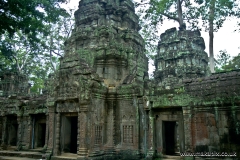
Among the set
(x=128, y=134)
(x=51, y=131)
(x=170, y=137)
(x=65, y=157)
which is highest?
(x=51, y=131)

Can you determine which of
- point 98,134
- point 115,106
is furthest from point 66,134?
point 115,106

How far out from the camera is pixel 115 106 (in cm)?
1038

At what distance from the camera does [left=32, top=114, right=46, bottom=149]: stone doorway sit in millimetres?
13078

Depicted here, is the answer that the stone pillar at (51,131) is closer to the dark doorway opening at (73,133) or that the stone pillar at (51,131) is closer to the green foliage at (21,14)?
the dark doorway opening at (73,133)

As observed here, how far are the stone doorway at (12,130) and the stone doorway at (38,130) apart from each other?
2.28m

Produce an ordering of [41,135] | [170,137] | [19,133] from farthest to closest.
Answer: [19,133] → [41,135] → [170,137]

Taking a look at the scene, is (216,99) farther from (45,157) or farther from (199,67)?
(199,67)

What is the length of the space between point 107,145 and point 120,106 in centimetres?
186

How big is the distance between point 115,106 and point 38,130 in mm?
5903

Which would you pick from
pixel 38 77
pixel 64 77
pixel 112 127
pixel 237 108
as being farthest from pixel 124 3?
pixel 38 77

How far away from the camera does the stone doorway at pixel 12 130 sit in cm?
1458

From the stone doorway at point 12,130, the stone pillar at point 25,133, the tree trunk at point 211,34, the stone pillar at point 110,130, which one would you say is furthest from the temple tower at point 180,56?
the stone doorway at point 12,130

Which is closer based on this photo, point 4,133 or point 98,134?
point 98,134

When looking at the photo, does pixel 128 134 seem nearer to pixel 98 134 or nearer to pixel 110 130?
pixel 110 130
